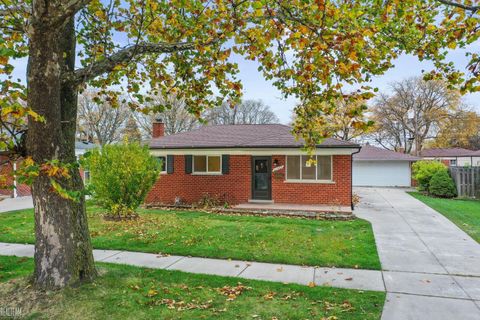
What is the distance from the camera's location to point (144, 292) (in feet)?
16.0

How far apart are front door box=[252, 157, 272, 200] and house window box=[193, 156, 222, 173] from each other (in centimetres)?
156

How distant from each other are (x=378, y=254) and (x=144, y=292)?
4776mm

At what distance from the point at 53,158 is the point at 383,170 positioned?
86.4 ft

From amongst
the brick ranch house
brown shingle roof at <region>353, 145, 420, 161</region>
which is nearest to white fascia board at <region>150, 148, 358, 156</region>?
the brick ranch house

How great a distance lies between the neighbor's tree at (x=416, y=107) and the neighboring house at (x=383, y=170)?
14923 mm

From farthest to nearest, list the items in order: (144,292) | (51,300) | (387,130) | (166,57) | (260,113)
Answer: (260,113) → (387,130) → (166,57) → (144,292) → (51,300)

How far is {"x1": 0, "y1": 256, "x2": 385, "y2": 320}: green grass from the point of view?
4.20 m

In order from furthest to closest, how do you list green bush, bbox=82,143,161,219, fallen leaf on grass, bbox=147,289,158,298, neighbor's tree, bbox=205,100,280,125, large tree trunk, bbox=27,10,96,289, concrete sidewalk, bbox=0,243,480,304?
neighbor's tree, bbox=205,100,280,125, green bush, bbox=82,143,161,219, concrete sidewalk, bbox=0,243,480,304, fallen leaf on grass, bbox=147,289,158,298, large tree trunk, bbox=27,10,96,289

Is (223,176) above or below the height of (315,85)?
below

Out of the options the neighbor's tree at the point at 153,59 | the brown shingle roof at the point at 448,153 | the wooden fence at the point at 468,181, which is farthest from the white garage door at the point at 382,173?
the neighbor's tree at the point at 153,59

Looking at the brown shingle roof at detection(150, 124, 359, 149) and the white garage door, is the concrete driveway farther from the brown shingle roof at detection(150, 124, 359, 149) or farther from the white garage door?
the white garage door

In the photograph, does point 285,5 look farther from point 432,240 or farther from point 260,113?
point 260,113

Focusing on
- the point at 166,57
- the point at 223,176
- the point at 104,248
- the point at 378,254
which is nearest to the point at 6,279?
the point at 104,248

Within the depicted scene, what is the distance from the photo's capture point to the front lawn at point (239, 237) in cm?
699
